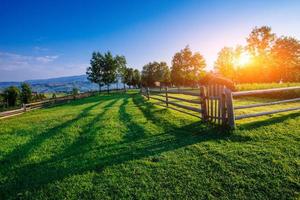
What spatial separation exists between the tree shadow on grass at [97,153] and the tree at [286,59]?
158 feet

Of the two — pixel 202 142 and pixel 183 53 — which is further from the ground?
pixel 183 53

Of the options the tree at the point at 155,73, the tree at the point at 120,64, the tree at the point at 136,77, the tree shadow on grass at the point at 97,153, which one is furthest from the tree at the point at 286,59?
the tree shadow on grass at the point at 97,153

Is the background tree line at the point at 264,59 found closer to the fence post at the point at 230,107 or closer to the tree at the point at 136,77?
the tree at the point at 136,77

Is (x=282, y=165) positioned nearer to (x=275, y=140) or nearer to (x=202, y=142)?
(x=275, y=140)

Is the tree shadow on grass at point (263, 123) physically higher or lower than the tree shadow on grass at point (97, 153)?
higher

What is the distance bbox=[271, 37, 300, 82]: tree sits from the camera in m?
42.3

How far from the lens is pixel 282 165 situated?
10.7ft

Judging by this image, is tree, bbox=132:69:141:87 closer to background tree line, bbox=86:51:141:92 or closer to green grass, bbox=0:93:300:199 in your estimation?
background tree line, bbox=86:51:141:92

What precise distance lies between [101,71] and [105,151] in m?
42.6

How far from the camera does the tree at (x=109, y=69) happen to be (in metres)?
44.1

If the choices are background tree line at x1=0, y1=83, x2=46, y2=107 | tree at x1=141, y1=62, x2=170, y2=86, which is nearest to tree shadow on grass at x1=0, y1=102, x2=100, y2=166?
background tree line at x1=0, y1=83, x2=46, y2=107

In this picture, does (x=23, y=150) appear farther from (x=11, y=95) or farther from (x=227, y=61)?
(x=11, y=95)

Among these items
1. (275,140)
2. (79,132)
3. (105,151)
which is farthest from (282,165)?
(79,132)

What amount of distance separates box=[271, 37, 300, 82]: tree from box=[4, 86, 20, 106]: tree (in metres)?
68.0
